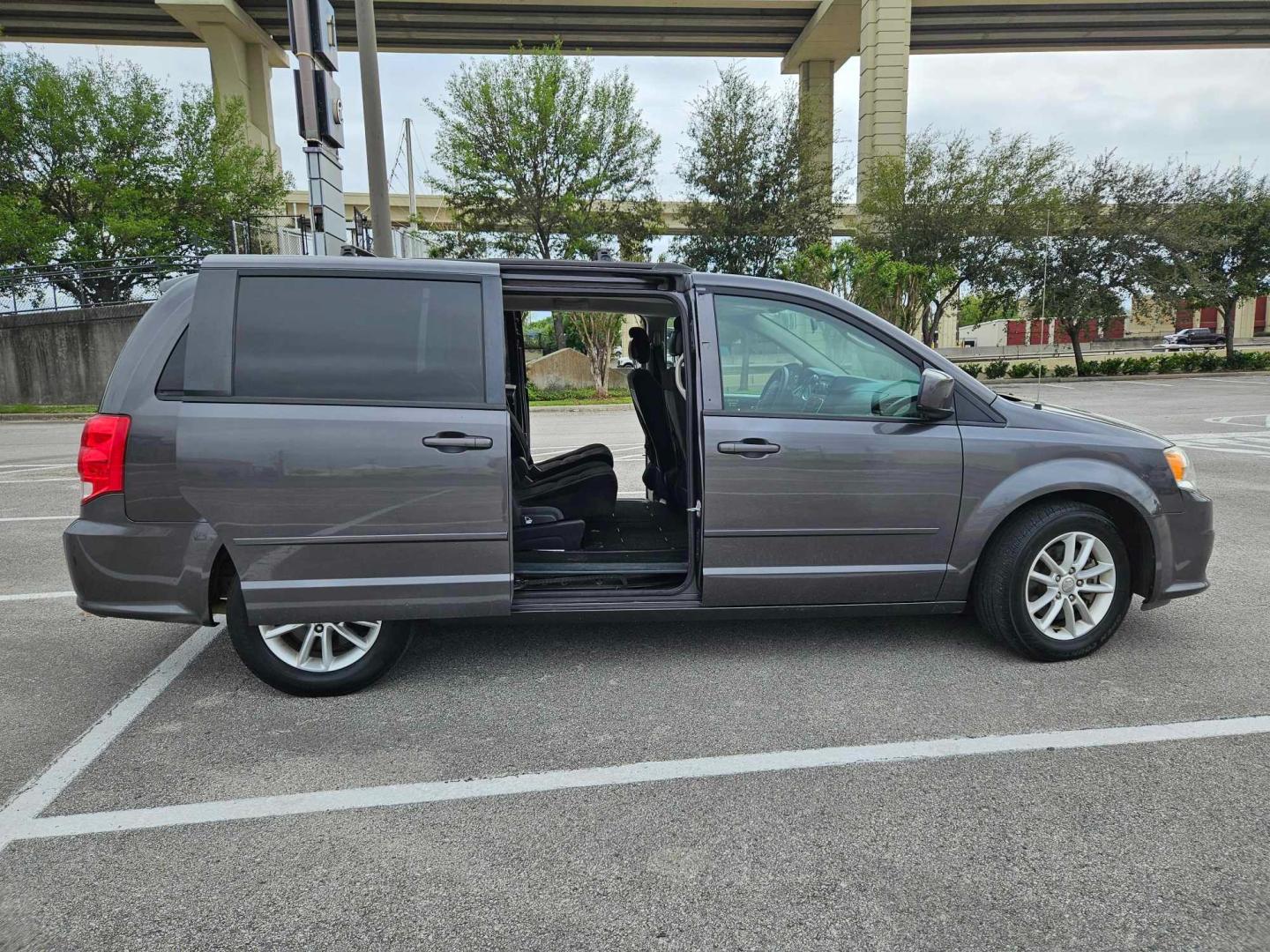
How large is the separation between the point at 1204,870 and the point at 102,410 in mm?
4232

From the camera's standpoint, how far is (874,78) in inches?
1431

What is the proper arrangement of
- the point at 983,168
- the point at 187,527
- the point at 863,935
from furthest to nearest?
1. the point at 983,168
2. the point at 187,527
3. the point at 863,935

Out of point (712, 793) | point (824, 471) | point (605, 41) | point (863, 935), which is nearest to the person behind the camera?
point (863, 935)

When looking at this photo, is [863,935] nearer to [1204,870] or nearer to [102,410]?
[1204,870]

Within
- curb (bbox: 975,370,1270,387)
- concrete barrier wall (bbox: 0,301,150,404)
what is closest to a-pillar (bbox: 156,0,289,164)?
concrete barrier wall (bbox: 0,301,150,404)

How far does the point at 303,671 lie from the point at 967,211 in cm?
2863

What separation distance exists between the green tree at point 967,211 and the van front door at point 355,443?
2585cm

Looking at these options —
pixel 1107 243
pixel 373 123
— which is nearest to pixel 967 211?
pixel 1107 243

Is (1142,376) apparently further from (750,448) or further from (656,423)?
(750,448)

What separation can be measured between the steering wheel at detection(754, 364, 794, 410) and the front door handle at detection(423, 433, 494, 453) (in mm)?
1261

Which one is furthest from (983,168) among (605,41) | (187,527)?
(187,527)

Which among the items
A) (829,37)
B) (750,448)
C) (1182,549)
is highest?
(829,37)

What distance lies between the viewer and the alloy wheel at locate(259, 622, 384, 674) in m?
3.59

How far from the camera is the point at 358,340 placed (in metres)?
3.52
